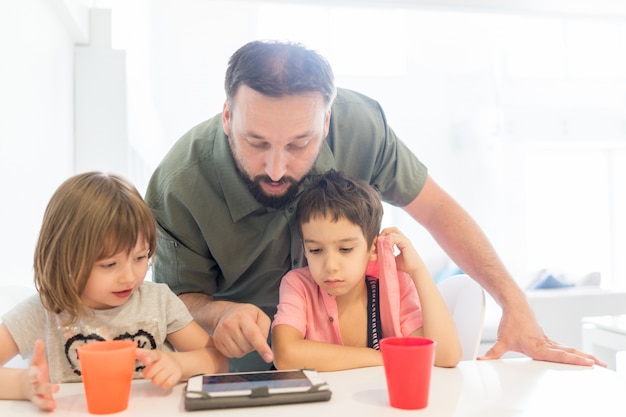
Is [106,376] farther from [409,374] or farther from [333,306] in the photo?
[333,306]

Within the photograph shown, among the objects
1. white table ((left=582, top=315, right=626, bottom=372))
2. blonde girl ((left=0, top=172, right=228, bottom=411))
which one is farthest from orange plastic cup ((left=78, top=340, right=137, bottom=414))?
white table ((left=582, top=315, right=626, bottom=372))

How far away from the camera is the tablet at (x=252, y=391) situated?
2.59 feet

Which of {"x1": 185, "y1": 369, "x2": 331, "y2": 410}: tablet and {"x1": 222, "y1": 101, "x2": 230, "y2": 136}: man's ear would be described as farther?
{"x1": 222, "y1": 101, "x2": 230, "y2": 136}: man's ear

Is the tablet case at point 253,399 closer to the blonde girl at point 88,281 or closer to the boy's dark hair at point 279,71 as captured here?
the blonde girl at point 88,281

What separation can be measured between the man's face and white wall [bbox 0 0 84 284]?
0.59m

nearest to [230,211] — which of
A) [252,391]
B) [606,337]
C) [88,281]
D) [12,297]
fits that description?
[88,281]

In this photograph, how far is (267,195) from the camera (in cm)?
135

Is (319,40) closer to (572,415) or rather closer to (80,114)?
(80,114)

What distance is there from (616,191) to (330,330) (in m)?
6.02

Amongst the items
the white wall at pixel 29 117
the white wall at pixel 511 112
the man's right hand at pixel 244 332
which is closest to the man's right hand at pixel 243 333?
the man's right hand at pixel 244 332

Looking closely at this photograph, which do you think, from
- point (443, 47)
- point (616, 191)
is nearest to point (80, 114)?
point (443, 47)

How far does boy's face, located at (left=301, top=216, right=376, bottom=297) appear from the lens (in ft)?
4.00

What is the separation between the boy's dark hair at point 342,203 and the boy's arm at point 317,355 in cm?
27

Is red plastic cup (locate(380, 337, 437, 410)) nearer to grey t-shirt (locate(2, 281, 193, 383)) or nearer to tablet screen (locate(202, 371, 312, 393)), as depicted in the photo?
tablet screen (locate(202, 371, 312, 393))
